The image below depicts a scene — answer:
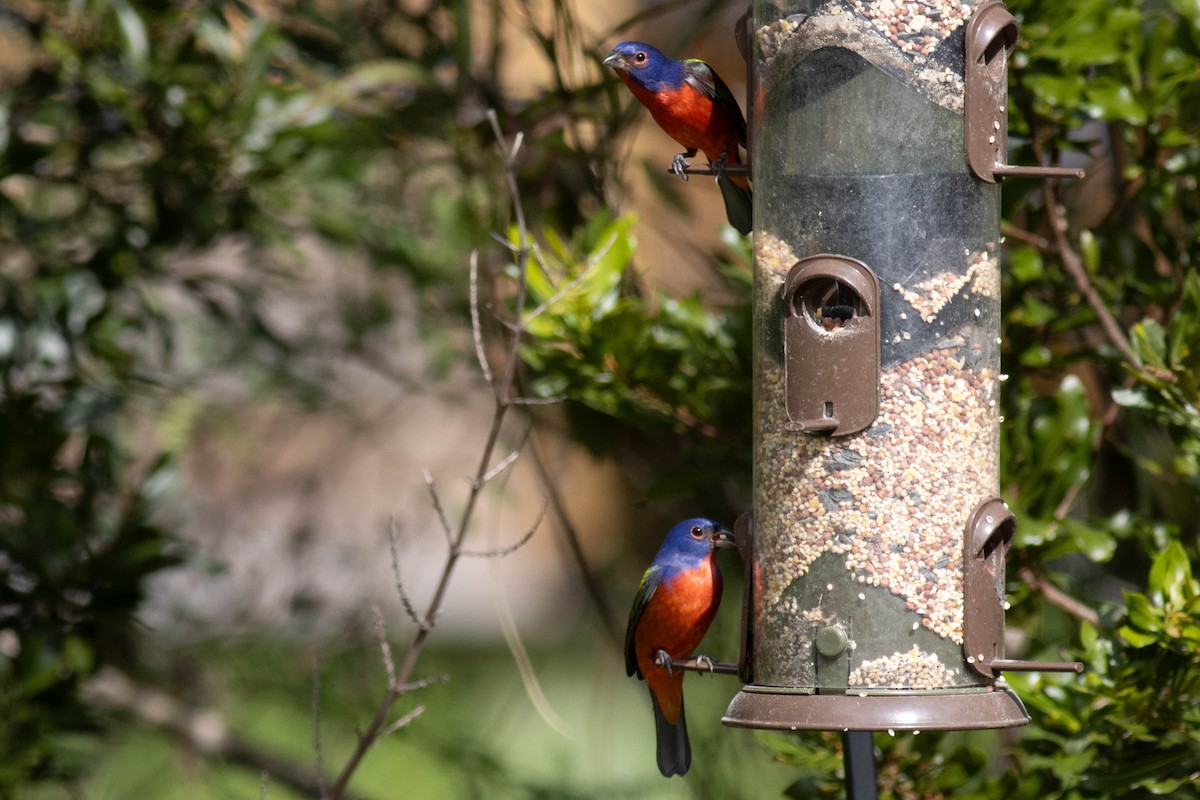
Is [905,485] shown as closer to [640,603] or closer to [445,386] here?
[640,603]

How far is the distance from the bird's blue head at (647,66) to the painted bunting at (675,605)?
3.43 feet

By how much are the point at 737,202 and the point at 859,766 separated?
1324mm

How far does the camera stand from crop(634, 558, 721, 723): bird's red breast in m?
3.72

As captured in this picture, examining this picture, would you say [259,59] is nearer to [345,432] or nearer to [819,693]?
[345,432]

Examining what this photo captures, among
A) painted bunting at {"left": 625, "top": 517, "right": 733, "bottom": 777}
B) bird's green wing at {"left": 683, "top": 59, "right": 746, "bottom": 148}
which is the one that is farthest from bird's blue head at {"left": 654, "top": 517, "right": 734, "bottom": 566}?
bird's green wing at {"left": 683, "top": 59, "right": 746, "bottom": 148}

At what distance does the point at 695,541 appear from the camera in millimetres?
3756

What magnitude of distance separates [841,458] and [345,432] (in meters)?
3.62

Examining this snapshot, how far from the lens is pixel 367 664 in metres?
6.09

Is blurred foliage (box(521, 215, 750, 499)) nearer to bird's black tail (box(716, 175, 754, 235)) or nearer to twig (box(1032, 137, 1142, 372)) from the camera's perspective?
bird's black tail (box(716, 175, 754, 235))

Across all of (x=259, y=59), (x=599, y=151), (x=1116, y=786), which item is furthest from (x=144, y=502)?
(x=1116, y=786)

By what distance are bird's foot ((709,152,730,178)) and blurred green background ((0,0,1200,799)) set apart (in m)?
0.53

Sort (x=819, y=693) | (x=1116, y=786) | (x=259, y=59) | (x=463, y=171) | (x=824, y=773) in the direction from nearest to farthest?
(x=819, y=693), (x=1116, y=786), (x=824, y=773), (x=259, y=59), (x=463, y=171)

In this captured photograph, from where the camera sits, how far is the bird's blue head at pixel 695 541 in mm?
3719

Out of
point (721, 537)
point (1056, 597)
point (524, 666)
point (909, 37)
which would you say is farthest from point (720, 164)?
point (524, 666)
